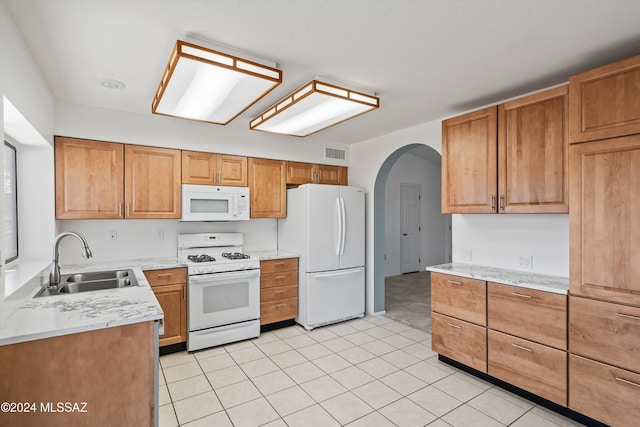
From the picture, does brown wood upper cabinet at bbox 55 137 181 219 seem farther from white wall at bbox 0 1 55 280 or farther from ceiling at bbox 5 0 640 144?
ceiling at bbox 5 0 640 144

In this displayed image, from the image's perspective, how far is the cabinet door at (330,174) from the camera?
468 centimetres

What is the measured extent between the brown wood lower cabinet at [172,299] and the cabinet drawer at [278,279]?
2.92ft

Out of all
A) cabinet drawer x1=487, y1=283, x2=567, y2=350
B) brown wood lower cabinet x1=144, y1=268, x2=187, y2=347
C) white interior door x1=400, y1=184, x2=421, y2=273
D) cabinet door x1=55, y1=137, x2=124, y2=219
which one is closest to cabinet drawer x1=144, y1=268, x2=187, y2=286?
brown wood lower cabinet x1=144, y1=268, x2=187, y2=347

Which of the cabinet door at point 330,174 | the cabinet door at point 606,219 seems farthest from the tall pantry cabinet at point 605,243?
the cabinet door at point 330,174

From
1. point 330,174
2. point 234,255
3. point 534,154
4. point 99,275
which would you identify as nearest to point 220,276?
point 234,255

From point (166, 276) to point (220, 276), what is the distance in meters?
0.52

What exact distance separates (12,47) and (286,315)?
3.36 meters

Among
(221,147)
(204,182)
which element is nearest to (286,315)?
(204,182)

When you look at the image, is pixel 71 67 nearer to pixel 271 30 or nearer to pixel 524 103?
pixel 271 30

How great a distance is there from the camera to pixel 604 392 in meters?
2.03

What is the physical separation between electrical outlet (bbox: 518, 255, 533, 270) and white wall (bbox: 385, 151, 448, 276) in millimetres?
4039

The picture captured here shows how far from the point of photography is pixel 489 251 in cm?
318

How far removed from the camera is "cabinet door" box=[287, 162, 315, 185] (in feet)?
14.5

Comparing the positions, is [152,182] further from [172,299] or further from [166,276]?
[172,299]
